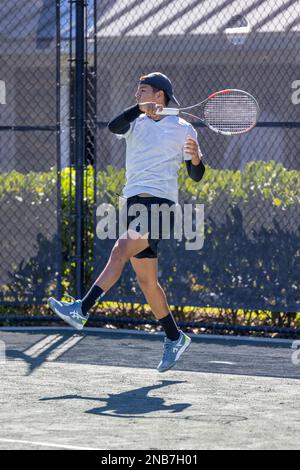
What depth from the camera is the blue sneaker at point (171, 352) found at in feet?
27.7

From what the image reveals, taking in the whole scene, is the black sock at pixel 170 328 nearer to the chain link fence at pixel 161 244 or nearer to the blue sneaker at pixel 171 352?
the blue sneaker at pixel 171 352

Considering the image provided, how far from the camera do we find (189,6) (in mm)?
13680

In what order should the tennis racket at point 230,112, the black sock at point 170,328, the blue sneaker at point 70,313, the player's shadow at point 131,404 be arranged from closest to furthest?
the player's shadow at point 131,404
the blue sneaker at point 70,313
the black sock at point 170,328
the tennis racket at point 230,112

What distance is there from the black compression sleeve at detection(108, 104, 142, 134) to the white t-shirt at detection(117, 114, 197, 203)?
103 mm

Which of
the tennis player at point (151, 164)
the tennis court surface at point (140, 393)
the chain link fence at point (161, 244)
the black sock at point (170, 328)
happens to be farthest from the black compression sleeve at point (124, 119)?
the chain link fence at point (161, 244)

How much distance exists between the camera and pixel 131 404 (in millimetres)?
7262

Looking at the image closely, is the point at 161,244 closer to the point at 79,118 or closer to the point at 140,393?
the point at 79,118

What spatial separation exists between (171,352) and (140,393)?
820mm

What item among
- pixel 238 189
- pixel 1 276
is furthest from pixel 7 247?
pixel 238 189

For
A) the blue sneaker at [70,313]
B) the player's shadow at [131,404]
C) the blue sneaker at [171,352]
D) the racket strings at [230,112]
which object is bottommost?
the player's shadow at [131,404]

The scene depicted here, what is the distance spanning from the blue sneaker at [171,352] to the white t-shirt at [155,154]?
1.01 m

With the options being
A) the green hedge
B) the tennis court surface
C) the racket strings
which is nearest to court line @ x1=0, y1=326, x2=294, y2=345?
the tennis court surface

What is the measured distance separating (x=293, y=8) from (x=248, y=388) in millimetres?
6749
